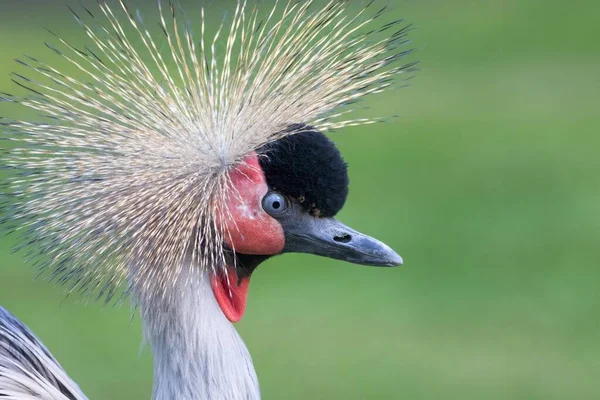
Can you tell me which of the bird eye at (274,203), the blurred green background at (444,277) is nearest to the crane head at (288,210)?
the bird eye at (274,203)

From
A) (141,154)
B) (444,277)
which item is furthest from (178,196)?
(444,277)

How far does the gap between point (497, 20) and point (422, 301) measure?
4.27m

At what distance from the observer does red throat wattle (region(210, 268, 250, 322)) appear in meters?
1.78

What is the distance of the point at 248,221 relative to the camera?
5.72 ft

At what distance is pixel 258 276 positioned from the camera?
478cm

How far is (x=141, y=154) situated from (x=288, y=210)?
26 centimetres

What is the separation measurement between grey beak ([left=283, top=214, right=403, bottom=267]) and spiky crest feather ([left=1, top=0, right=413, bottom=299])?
0.47ft

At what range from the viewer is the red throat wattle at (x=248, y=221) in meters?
1.74

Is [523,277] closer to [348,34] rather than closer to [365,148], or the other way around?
[365,148]

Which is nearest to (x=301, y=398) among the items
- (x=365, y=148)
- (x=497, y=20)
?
(x=365, y=148)

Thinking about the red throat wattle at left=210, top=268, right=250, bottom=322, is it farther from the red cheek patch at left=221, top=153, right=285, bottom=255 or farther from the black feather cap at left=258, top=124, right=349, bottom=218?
the black feather cap at left=258, top=124, right=349, bottom=218

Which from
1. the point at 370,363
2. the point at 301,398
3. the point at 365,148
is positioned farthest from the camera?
the point at 365,148

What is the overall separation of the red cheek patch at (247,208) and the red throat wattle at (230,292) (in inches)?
2.7

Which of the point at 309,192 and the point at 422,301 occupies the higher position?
the point at 309,192
